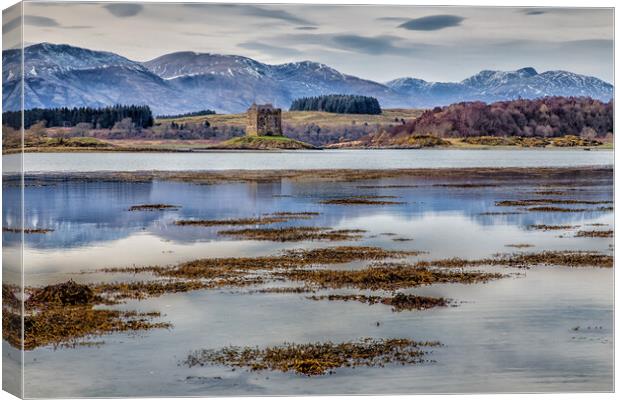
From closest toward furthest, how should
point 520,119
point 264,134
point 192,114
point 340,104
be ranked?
→ point 340,104
point 520,119
point 192,114
point 264,134

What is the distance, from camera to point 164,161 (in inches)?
2355

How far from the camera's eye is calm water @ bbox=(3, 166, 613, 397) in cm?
2603

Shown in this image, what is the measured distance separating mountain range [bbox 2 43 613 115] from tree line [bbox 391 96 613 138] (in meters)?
0.67

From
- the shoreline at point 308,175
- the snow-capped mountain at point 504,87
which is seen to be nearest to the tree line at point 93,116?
the snow-capped mountain at point 504,87

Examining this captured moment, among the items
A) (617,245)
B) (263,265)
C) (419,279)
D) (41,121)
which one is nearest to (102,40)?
(41,121)

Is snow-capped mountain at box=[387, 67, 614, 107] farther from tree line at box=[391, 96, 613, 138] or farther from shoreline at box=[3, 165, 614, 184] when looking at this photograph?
shoreline at box=[3, 165, 614, 184]

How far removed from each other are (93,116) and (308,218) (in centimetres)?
1066

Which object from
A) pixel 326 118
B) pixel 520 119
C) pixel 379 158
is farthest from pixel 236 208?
pixel 520 119

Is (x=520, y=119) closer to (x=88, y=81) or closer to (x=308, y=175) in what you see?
(x=88, y=81)

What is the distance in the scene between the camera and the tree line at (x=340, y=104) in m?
38.8

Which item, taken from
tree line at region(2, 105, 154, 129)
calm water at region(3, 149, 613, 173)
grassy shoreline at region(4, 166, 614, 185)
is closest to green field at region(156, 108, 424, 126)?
tree line at region(2, 105, 154, 129)

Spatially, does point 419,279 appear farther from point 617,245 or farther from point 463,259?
point 617,245

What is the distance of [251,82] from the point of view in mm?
38281

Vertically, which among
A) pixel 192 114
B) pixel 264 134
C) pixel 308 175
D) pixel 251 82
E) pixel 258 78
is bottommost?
pixel 308 175
